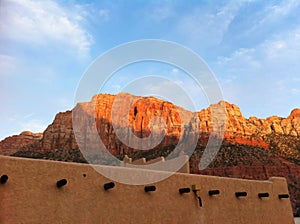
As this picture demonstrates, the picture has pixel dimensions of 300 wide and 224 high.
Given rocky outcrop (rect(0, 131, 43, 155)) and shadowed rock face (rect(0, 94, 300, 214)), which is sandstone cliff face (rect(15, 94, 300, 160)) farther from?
rocky outcrop (rect(0, 131, 43, 155))

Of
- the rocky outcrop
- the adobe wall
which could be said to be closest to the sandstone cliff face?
the rocky outcrop

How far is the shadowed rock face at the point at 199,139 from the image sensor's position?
181 feet

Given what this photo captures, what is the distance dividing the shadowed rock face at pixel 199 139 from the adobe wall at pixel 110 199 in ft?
89.6

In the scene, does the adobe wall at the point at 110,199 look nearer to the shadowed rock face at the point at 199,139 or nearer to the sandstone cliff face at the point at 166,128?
the shadowed rock face at the point at 199,139

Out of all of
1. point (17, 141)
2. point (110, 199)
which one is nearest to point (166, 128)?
point (17, 141)

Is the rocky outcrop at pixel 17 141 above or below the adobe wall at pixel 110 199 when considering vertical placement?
above

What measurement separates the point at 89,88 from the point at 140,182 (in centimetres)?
469

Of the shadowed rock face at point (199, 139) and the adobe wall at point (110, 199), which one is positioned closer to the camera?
the adobe wall at point (110, 199)

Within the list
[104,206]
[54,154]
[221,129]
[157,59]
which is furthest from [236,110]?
[104,206]

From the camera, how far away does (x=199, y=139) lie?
66875mm

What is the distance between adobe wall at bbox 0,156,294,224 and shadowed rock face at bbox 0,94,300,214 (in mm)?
27305

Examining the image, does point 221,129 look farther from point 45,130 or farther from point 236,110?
point 45,130

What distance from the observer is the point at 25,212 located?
28.3 ft

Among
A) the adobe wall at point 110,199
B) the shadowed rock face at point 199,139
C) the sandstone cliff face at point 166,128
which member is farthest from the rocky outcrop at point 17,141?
the adobe wall at point 110,199
